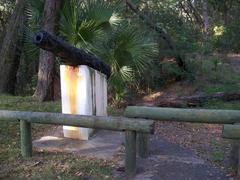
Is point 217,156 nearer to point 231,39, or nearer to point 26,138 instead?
point 26,138

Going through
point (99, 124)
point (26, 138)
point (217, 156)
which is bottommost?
point (217, 156)

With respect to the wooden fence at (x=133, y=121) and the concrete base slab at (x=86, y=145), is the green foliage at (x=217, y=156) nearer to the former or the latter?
the wooden fence at (x=133, y=121)

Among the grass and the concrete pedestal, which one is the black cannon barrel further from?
the grass

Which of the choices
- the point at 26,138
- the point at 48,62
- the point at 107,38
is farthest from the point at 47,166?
the point at 48,62

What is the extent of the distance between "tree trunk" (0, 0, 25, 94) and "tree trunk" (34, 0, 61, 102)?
6.92 ft

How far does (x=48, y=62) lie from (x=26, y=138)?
16.6 ft

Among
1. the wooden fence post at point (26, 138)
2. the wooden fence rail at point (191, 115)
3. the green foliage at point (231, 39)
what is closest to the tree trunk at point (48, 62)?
the wooden fence post at point (26, 138)

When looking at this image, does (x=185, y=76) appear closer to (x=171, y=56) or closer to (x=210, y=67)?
(x=171, y=56)

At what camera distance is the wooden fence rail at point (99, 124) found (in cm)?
531

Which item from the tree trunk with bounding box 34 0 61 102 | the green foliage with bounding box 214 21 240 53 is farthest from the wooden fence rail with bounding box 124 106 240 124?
the green foliage with bounding box 214 21 240 53

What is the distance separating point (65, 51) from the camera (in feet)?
20.5

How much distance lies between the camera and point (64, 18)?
10523 millimetres

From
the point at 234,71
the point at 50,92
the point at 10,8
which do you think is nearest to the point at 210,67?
the point at 234,71

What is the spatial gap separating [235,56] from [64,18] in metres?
8.71
